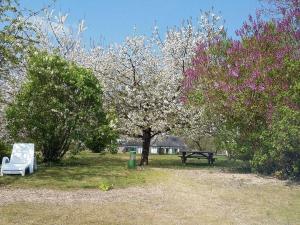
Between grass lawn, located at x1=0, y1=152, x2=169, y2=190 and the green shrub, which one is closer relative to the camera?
the green shrub

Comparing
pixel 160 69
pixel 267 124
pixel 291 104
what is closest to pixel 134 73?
pixel 160 69

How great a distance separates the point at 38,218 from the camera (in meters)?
7.73

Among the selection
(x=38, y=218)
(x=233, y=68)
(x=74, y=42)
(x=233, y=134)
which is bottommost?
(x=38, y=218)

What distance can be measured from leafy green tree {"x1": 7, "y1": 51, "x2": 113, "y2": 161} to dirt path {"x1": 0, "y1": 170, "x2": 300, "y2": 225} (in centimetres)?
585

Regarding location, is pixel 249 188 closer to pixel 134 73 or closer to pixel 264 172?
pixel 264 172

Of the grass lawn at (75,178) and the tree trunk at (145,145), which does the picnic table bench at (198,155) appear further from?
the grass lawn at (75,178)

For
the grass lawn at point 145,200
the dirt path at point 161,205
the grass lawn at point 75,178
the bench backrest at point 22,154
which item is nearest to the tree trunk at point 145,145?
the grass lawn at point 75,178

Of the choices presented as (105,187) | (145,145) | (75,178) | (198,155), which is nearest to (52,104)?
(75,178)

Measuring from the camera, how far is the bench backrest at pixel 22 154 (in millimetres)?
14047

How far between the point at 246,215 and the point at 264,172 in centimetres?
757

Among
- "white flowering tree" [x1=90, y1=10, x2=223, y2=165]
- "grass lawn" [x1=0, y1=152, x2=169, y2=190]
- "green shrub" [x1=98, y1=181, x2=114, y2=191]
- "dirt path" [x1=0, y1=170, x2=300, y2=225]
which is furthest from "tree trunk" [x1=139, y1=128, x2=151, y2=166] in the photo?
"green shrub" [x1=98, y1=181, x2=114, y2=191]

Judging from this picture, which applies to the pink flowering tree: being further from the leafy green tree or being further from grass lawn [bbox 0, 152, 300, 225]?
the leafy green tree

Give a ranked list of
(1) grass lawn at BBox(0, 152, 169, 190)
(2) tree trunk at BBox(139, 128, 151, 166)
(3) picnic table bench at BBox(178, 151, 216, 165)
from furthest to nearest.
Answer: (3) picnic table bench at BBox(178, 151, 216, 165), (2) tree trunk at BBox(139, 128, 151, 166), (1) grass lawn at BBox(0, 152, 169, 190)

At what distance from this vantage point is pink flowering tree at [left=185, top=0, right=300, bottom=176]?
13945 millimetres
